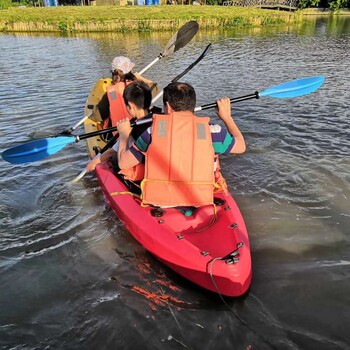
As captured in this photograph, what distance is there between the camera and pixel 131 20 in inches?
920

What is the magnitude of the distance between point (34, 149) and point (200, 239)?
6.97 ft

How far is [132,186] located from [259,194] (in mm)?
1671

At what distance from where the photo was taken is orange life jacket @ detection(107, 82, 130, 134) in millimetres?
4695

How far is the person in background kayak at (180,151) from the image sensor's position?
278cm

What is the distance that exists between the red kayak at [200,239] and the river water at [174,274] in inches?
7.9

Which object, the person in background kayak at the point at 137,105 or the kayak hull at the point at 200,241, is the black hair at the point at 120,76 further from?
the kayak hull at the point at 200,241

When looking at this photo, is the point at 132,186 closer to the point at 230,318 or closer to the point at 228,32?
the point at 230,318

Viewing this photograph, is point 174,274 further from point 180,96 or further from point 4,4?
point 4,4

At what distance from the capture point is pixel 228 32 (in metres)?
21.9

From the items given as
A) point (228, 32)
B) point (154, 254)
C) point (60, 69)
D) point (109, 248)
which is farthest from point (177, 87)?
point (228, 32)

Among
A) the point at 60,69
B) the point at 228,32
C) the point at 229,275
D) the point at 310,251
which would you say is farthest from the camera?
the point at 228,32

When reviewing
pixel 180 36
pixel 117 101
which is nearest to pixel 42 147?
pixel 117 101

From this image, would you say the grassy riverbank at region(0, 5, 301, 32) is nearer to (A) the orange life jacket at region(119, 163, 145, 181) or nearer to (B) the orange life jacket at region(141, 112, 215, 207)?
(A) the orange life jacket at region(119, 163, 145, 181)

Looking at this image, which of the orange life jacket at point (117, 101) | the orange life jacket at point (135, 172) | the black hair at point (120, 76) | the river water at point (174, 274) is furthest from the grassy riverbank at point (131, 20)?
the orange life jacket at point (135, 172)
